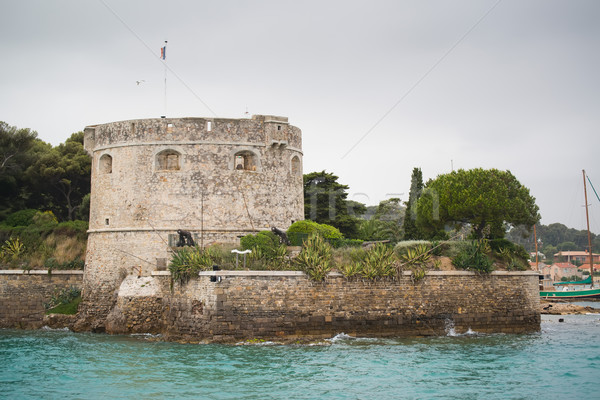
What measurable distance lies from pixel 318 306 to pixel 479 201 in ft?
33.5

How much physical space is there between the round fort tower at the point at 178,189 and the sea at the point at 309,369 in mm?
3420

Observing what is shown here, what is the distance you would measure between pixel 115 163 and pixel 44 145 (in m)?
14.0

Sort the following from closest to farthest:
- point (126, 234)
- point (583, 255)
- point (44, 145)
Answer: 1. point (126, 234)
2. point (44, 145)
3. point (583, 255)

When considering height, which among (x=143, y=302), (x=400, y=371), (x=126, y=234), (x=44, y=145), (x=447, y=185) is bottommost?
(x=400, y=371)

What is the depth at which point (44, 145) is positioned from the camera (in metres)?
36.6

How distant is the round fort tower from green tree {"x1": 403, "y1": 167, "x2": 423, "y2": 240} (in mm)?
10512

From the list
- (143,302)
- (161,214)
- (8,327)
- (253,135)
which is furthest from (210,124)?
(8,327)

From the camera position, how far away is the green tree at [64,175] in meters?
33.8

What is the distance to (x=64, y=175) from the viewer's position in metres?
34.8

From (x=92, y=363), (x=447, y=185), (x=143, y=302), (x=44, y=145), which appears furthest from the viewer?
(x=44, y=145)

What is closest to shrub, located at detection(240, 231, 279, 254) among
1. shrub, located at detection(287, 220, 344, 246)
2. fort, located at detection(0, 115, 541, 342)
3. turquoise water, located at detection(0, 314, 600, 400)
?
shrub, located at detection(287, 220, 344, 246)

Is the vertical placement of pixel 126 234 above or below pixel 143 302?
above

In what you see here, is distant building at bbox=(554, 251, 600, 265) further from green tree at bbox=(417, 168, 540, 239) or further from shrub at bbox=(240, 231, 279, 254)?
shrub at bbox=(240, 231, 279, 254)

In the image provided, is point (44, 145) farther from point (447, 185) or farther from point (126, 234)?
point (447, 185)
